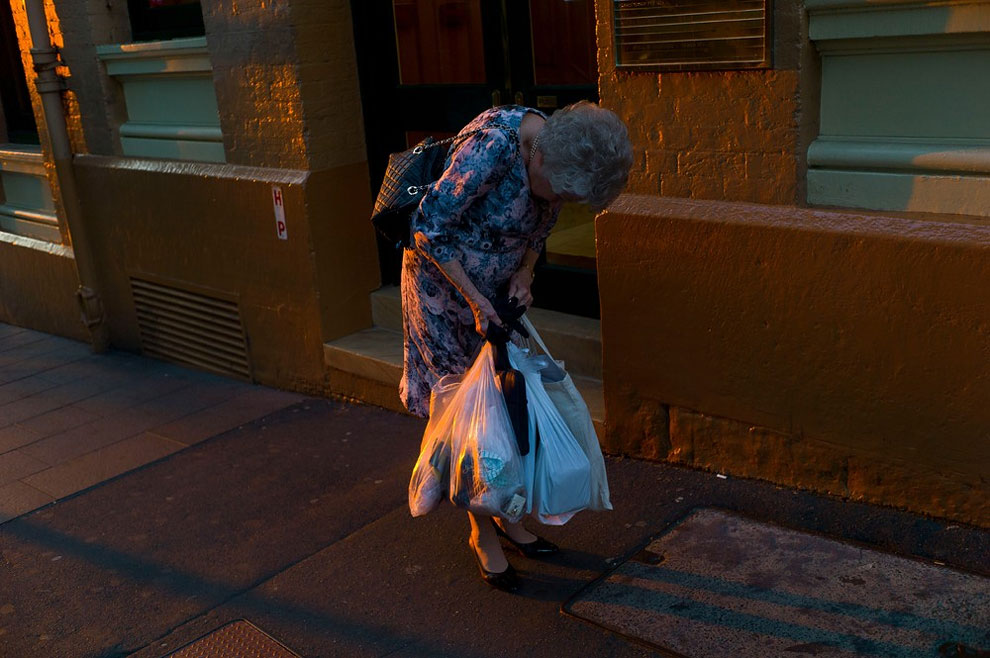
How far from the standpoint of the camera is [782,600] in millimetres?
3543

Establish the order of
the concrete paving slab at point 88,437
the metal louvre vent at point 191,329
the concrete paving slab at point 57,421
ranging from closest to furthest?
the concrete paving slab at point 88,437 → the concrete paving slab at point 57,421 → the metal louvre vent at point 191,329

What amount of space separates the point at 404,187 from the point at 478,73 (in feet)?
7.00

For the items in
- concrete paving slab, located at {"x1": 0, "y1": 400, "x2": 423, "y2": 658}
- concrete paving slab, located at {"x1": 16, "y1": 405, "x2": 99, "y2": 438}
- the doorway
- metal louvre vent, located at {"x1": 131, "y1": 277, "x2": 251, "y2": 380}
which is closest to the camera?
concrete paving slab, located at {"x1": 0, "y1": 400, "x2": 423, "y2": 658}

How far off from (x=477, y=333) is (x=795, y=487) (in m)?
1.49

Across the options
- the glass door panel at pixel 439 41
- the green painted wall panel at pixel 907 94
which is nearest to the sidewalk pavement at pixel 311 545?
the green painted wall panel at pixel 907 94

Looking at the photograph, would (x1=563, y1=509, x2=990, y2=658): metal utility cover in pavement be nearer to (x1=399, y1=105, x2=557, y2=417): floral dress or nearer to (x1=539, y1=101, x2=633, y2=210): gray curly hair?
(x1=399, y1=105, x2=557, y2=417): floral dress

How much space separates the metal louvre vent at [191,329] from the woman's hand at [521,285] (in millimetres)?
3174

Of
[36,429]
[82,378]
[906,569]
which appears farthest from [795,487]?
[82,378]

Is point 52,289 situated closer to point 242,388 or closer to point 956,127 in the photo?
point 242,388

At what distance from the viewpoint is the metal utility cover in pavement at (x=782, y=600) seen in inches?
130

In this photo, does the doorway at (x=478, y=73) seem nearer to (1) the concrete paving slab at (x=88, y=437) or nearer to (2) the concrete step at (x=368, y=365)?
(2) the concrete step at (x=368, y=365)

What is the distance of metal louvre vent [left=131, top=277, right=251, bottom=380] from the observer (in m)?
6.61

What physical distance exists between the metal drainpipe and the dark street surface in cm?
260

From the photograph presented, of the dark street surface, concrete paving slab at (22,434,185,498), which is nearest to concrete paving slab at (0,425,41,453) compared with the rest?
concrete paving slab at (22,434,185,498)
